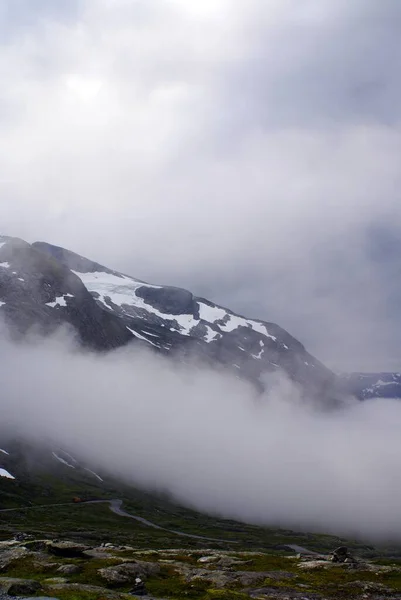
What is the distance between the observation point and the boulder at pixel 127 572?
5363 cm

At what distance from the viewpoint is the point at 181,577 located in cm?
5772

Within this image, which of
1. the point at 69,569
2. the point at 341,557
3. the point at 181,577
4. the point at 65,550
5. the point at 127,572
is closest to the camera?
the point at 69,569

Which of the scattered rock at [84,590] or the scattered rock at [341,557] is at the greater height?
the scattered rock at [84,590]

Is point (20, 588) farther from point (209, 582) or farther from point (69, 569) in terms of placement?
point (209, 582)

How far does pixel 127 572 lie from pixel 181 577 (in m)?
6.40

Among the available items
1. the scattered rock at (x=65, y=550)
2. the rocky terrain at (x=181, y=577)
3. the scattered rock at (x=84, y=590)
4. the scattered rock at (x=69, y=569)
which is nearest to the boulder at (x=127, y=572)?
the rocky terrain at (x=181, y=577)

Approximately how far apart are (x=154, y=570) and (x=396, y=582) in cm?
2826

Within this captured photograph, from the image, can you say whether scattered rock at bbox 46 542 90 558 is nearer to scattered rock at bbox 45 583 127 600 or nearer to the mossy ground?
the mossy ground

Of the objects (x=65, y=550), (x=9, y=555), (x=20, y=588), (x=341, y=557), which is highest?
(x=20, y=588)

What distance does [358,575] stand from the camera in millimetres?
60500

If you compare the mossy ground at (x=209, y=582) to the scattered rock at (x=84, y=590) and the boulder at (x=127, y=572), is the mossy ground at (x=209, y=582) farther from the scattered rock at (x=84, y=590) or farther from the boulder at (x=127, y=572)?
the boulder at (x=127, y=572)

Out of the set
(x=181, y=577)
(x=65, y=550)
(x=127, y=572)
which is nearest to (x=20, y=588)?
(x=127, y=572)

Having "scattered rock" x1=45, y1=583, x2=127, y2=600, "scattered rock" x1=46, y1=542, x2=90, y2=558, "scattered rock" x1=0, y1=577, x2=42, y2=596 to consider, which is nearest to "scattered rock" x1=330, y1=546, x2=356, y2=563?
"scattered rock" x1=46, y1=542, x2=90, y2=558

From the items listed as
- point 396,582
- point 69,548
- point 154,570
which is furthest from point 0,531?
point 396,582
